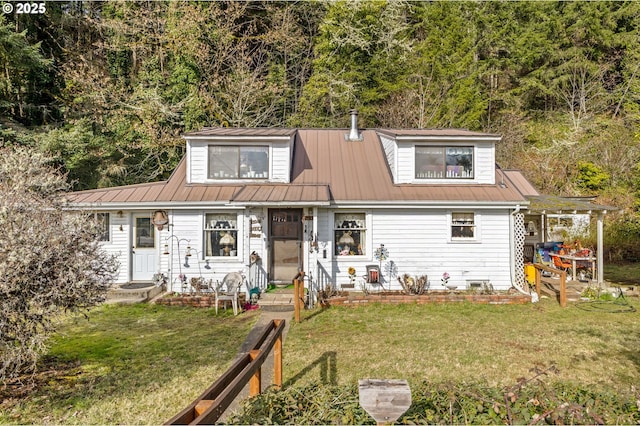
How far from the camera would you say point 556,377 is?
5.41 metres

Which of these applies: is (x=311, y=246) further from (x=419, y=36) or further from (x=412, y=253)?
(x=419, y=36)

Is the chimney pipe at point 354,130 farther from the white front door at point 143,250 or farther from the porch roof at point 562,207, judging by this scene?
the white front door at point 143,250

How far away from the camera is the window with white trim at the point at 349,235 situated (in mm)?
10828

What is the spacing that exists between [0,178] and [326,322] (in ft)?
21.4

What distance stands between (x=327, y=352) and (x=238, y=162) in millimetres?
7208

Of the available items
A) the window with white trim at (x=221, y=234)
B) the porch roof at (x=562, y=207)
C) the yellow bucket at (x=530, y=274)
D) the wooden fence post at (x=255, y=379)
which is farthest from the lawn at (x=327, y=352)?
the porch roof at (x=562, y=207)

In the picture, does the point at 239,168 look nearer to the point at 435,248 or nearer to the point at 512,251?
the point at 435,248

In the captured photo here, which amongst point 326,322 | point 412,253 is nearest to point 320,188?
point 412,253

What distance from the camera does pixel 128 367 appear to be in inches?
228

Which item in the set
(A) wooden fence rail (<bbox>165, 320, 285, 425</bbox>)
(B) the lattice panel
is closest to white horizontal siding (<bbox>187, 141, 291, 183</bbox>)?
(B) the lattice panel

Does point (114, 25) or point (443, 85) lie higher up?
point (114, 25)

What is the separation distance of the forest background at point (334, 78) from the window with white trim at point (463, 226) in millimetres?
10885

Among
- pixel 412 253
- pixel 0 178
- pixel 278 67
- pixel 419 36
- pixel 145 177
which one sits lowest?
pixel 412 253

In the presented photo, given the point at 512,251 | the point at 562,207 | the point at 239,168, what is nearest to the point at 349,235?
the point at 239,168
